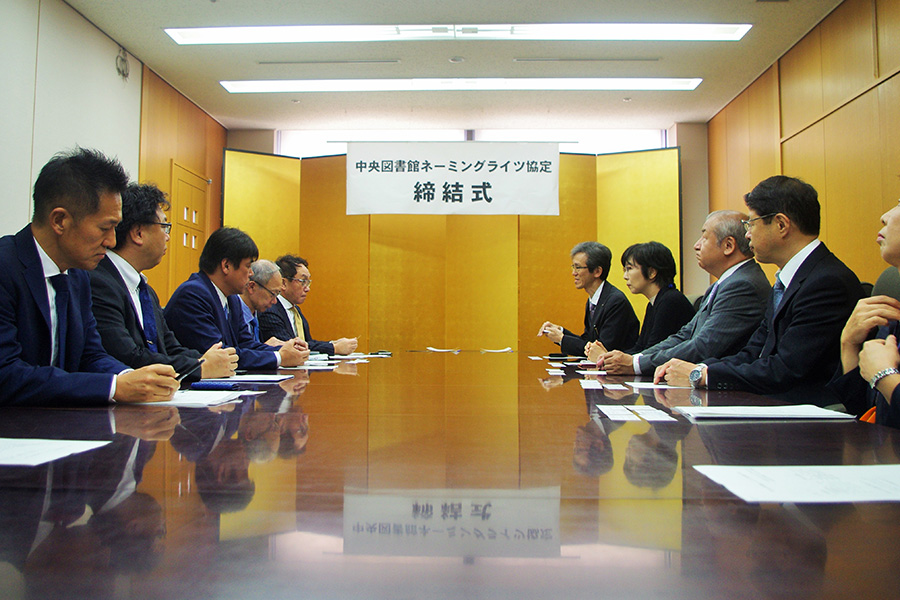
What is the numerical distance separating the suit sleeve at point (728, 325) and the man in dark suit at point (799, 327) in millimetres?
273

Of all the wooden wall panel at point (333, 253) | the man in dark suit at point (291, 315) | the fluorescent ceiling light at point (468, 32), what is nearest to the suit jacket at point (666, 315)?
the man in dark suit at point (291, 315)

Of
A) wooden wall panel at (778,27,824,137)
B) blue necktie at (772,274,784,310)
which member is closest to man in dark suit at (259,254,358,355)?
blue necktie at (772,274,784,310)

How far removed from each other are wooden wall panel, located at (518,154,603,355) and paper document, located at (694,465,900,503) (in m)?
5.29

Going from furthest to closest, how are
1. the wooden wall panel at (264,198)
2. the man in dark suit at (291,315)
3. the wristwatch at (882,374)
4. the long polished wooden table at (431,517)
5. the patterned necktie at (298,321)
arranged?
the wooden wall panel at (264,198)
the patterned necktie at (298,321)
the man in dark suit at (291,315)
the wristwatch at (882,374)
the long polished wooden table at (431,517)

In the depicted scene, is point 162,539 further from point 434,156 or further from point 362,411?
point 434,156

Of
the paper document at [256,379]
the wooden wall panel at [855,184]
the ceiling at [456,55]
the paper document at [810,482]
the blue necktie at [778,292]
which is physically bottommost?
the paper document at [810,482]

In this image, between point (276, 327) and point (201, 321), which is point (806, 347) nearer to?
point (201, 321)

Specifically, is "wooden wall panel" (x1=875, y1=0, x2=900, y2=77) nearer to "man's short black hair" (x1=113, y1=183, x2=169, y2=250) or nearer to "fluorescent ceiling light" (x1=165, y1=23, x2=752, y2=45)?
"fluorescent ceiling light" (x1=165, y1=23, x2=752, y2=45)

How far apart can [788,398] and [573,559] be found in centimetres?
153

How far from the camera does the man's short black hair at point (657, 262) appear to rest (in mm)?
3018

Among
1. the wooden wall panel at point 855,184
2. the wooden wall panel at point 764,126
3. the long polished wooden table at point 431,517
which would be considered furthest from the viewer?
the wooden wall panel at point 764,126

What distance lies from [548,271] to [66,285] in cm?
499

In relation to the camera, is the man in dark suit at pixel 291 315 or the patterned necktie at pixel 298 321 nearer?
the man in dark suit at pixel 291 315

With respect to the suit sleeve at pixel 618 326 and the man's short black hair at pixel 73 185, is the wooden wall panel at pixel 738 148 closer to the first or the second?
the suit sleeve at pixel 618 326
